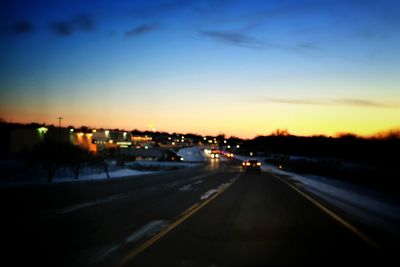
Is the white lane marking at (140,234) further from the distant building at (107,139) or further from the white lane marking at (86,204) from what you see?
the distant building at (107,139)

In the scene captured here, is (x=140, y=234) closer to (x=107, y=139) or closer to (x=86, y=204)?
(x=86, y=204)

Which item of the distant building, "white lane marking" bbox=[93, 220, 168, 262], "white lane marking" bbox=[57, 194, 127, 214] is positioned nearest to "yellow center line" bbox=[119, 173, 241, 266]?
"white lane marking" bbox=[93, 220, 168, 262]

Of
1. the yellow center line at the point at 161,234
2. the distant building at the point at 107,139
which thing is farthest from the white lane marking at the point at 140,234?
the distant building at the point at 107,139

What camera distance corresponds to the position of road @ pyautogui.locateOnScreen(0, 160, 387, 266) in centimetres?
852

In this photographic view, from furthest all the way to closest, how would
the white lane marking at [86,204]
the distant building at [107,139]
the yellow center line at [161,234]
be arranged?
the distant building at [107,139] < the white lane marking at [86,204] < the yellow center line at [161,234]

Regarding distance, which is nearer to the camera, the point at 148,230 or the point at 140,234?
the point at 140,234

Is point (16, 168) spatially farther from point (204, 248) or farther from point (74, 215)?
point (204, 248)

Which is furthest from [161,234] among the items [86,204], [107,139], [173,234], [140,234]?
[107,139]

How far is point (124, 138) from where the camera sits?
13725 centimetres

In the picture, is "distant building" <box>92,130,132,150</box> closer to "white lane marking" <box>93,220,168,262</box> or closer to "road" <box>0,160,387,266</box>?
"road" <box>0,160,387,266</box>

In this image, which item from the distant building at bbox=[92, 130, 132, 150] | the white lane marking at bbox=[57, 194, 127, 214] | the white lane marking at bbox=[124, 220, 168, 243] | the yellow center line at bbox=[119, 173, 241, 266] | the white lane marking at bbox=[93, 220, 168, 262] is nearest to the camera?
the yellow center line at bbox=[119, 173, 241, 266]

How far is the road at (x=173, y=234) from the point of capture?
28.0 feet

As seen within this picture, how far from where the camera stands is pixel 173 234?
11.1 m

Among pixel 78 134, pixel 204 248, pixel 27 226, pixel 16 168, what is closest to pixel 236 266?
pixel 204 248
